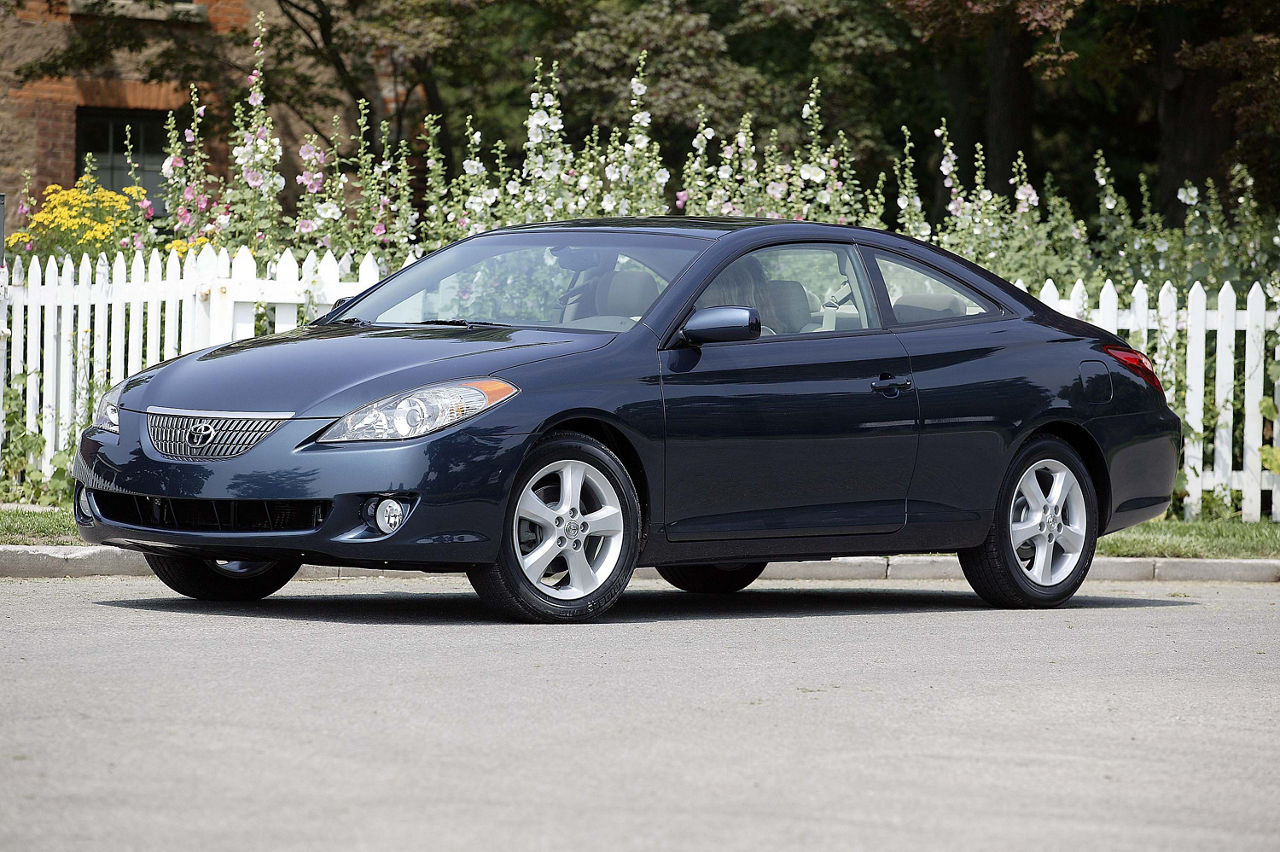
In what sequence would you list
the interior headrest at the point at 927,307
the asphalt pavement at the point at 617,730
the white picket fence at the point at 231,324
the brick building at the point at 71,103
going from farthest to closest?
the brick building at the point at 71,103 → the white picket fence at the point at 231,324 → the interior headrest at the point at 927,307 → the asphalt pavement at the point at 617,730

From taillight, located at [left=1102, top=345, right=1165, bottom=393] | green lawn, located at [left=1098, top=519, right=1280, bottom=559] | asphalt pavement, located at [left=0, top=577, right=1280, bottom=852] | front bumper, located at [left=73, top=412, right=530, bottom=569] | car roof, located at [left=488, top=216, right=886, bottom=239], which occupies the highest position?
car roof, located at [left=488, top=216, right=886, bottom=239]

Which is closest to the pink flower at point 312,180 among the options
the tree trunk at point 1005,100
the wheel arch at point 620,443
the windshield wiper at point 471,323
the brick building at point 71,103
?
the windshield wiper at point 471,323

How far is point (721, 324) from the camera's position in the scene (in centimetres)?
802

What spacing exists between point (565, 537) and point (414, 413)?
75 cm

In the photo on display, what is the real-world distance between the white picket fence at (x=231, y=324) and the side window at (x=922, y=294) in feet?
10.5

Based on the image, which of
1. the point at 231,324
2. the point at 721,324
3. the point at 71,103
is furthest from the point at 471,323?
the point at 71,103

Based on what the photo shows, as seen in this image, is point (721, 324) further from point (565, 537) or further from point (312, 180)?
point (312, 180)

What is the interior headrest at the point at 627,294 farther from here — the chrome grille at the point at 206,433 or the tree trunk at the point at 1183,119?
the tree trunk at the point at 1183,119

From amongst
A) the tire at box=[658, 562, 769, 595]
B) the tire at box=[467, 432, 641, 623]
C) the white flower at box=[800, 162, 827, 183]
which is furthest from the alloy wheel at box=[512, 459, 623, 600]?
the white flower at box=[800, 162, 827, 183]

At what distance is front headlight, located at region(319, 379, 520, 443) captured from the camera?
7371 mm

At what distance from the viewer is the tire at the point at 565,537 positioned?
7594mm

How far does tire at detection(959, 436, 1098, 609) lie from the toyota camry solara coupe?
14mm

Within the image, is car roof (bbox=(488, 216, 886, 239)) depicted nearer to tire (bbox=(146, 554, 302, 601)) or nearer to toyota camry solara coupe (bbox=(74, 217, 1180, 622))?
toyota camry solara coupe (bbox=(74, 217, 1180, 622))

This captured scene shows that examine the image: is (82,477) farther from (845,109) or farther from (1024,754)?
(845,109)
